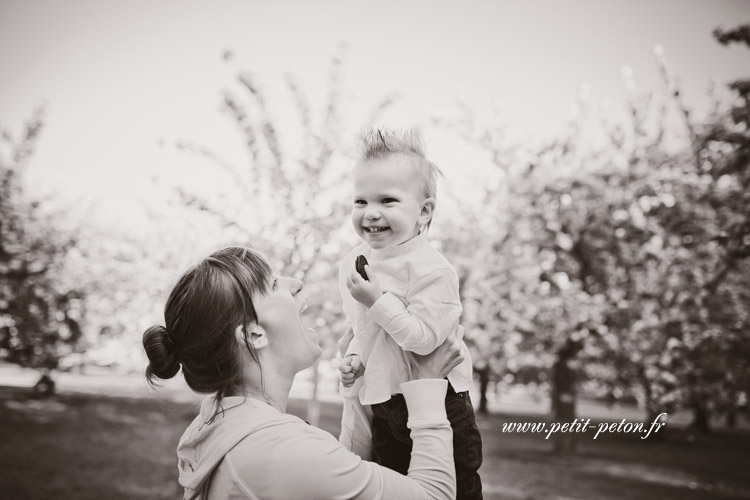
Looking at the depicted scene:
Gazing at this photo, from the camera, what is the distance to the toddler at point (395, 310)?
1.92m

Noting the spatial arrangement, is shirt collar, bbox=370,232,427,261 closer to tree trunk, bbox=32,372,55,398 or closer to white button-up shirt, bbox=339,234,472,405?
white button-up shirt, bbox=339,234,472,405

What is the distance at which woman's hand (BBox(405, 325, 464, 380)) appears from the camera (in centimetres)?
187

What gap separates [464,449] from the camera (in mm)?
1922

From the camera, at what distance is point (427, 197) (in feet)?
7.51

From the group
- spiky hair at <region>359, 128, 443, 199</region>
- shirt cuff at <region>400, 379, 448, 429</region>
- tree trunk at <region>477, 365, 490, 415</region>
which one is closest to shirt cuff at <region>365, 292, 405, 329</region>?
shirt cuff at <region>400, 379, 448, 429</region>

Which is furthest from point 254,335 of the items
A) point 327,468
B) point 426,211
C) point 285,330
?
point 426,211

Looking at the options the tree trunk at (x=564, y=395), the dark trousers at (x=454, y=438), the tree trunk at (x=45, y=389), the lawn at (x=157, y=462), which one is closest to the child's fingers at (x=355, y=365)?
the dark trousers at (x=454, y=438)

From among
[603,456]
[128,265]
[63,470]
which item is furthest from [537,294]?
[63,470]

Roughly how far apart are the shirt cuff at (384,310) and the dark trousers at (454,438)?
325 mm

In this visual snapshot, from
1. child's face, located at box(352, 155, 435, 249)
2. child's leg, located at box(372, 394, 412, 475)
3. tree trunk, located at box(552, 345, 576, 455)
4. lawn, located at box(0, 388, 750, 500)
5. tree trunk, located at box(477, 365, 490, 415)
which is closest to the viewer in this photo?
child's leg, located at box(372, 394, 412, 475)

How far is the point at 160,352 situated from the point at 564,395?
43.5 ft

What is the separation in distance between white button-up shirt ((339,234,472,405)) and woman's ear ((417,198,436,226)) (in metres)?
0.07

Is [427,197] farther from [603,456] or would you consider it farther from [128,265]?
[603,456]

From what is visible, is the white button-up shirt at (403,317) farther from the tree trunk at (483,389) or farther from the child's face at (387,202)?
the tree trunk at (483,389)
